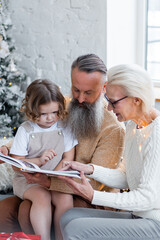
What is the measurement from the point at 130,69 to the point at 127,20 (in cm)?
168

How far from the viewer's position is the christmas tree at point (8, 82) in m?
3.52

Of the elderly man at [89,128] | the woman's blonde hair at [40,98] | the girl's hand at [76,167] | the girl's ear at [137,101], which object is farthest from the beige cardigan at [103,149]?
the girl's ear at [137,101]

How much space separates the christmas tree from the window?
1297 mm

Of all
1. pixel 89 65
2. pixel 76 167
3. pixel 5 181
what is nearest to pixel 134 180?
pixel 76 167

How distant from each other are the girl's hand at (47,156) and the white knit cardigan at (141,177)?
393 mm

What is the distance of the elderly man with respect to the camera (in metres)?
2.01

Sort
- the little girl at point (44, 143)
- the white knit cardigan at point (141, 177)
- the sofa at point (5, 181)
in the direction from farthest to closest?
1. the sofa at point (5, 181)
2. the little girl at point (44, 143)
3. the white knit cardigan at point (141, 177)

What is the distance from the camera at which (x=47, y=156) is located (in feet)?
6.52

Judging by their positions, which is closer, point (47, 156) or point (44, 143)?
point (47, 156)

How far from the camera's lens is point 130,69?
1.67m

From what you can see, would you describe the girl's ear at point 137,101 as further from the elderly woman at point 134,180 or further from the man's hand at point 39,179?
the man's hand at point 39,179

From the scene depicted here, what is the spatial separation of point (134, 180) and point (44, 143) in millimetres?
620

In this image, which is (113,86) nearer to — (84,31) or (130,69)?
(130,69)

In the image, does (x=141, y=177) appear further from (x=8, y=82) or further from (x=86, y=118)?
(x=8, y=82)
